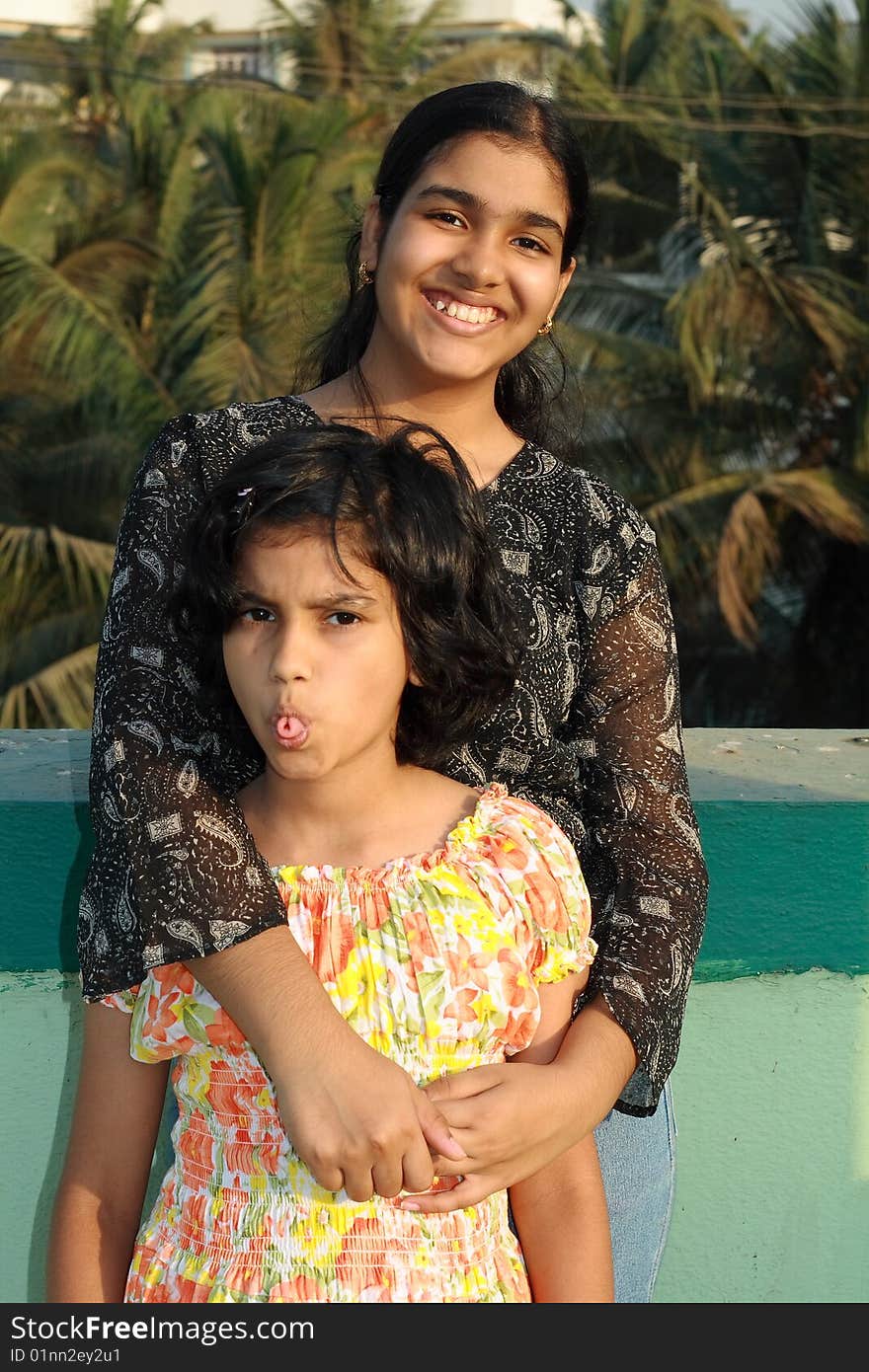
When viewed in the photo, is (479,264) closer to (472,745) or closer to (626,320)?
(472,745)

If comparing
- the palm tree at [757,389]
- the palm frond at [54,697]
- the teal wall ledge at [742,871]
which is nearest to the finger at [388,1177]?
the teal wall ledge at [742,871]

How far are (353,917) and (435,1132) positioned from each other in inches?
9.4

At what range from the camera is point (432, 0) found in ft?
70.3

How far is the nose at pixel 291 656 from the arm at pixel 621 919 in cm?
43

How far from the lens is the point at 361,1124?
158cm

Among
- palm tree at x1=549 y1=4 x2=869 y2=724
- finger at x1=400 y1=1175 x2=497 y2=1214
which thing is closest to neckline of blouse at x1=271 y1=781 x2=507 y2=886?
finger at x1=400 y1=1175 x2=497 y2=1214

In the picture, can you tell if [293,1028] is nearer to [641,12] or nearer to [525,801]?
[525,801]

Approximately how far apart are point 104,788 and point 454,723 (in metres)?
0.39

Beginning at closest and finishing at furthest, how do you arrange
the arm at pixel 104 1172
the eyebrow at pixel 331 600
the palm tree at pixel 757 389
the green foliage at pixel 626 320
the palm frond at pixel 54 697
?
1. the eyebrow at pixel 331 600
2. the arm at pixel 104 1172
3. the palm frond at pixel 54 697
4. the green foliage at pixel 626 320
5. the palm tree at pixel 757 389

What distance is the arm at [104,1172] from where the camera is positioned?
1.81 meters

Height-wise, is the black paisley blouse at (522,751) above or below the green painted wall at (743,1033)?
above

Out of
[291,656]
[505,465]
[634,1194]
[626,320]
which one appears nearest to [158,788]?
[291,656]

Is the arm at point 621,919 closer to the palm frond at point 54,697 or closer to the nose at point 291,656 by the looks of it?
the nose at point 291,656
